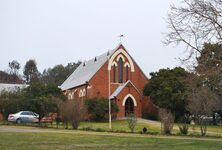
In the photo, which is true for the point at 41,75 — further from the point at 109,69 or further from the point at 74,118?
the point at 74,118

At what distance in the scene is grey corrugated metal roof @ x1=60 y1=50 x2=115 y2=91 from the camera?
66.9m

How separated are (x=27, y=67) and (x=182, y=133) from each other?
87.0 metres

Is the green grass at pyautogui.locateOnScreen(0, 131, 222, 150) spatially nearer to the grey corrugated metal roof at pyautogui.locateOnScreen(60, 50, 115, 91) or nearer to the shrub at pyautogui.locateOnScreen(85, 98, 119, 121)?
the shrub at pyautogui.locateOnScreen(85, 98, 119, 121)

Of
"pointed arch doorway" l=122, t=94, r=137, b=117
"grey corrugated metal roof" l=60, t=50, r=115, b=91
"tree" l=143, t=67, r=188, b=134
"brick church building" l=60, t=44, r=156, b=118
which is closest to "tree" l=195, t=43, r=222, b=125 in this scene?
"tree" l=143, t=67, r=188, b=134

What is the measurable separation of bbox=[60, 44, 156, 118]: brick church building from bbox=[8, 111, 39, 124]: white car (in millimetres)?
17336

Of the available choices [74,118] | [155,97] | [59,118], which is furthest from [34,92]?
[155,97]

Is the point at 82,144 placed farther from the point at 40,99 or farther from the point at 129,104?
the point at 129,104

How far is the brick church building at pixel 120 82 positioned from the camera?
63.2 meters

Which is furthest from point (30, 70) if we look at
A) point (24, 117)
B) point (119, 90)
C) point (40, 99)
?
point (40, 99)

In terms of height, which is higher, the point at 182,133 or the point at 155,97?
the point at 155,97

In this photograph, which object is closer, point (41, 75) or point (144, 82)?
point (144, 82)

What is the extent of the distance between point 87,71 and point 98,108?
53.3 feet

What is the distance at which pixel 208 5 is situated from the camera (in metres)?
22.6

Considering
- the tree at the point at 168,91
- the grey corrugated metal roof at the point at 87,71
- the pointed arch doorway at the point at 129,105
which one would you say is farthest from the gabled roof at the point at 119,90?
the grey corrugated metal roof at the point at 87,71
